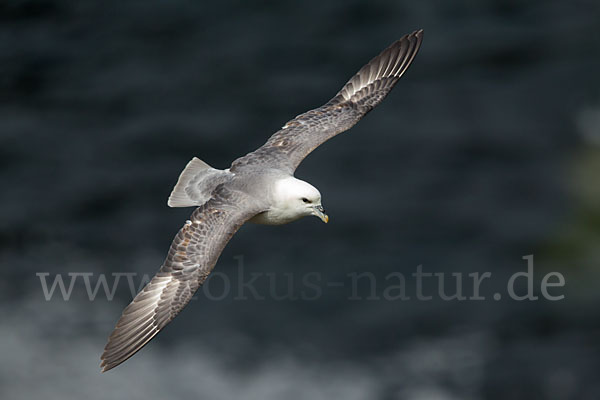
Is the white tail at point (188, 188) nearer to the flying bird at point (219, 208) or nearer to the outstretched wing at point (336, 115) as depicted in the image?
the flying bird at point (219, 208)

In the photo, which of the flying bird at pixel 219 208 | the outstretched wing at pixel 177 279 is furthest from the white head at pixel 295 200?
the outstretched wing at pixel 177 279

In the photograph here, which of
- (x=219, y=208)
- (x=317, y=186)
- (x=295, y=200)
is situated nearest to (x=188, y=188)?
(x=219, y=208)

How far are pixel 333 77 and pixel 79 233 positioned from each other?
5.06 meters

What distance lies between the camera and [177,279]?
10672mm

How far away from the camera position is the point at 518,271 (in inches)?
607

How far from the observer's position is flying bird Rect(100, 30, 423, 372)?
10.5 metres

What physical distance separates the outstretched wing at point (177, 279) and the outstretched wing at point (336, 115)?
1068 millimetres

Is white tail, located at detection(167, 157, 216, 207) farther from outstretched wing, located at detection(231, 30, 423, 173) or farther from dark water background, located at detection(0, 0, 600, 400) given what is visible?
dark water background, located at detection(0, 0, 600, 400)

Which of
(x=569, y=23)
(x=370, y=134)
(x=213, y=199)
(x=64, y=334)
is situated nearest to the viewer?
(x=213, y=199)

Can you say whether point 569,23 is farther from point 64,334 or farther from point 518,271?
point 64,334

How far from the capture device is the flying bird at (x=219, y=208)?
10531mm

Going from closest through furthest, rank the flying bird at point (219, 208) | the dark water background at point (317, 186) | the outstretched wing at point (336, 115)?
the flying bird at point (219, 208)
the outstretched wing at point (336, 115)
the dark water background at point (317, 186)

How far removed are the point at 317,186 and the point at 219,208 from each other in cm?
497

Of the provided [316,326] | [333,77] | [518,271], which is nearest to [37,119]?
→ [333,77]
